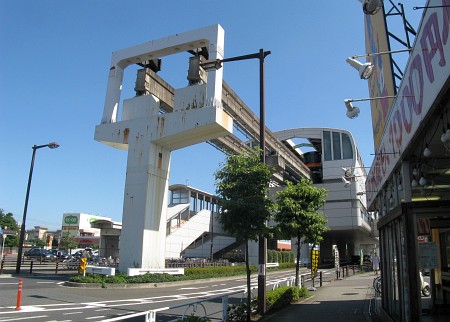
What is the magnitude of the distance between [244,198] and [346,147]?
51886mm

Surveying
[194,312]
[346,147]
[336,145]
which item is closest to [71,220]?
[336,145]

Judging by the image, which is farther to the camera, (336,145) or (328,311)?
(336,145)

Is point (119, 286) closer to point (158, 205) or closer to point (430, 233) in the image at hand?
point (158, 205)

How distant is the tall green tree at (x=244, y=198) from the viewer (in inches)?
416

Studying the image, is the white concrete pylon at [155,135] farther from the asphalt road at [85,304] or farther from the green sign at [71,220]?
the green sign at [71,220]

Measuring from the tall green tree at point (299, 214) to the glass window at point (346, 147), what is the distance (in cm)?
4268

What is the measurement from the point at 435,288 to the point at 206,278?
18.2 m

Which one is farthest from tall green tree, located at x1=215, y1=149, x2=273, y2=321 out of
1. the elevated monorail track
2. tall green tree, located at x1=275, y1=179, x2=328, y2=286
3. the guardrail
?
tall green tree, located at x1=275, y1=179, x2=328, y2=286

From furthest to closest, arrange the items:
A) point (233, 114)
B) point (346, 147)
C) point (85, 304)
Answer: point (346, 147), point (233, 114), point (85, 304)

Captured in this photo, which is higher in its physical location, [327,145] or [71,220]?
[327,145]

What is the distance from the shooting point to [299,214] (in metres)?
17.3

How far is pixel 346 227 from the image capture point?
5553cm

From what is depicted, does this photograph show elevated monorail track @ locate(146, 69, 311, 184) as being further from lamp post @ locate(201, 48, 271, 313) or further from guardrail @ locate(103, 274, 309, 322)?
guardrail @ locate(103, 274, 309, 322)

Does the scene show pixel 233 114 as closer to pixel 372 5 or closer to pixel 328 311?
pixel 328 311
